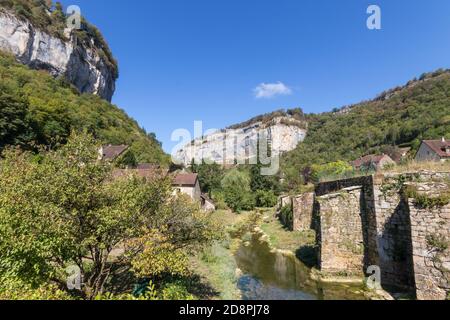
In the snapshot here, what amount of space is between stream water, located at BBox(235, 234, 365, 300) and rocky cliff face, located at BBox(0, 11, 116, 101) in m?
79.7

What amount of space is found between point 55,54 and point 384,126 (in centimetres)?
9886

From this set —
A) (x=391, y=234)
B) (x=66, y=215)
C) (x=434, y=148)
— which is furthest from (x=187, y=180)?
(x=434, y=148)

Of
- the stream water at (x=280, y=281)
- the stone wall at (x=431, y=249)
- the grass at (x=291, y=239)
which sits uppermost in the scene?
the stone wall at (x=431, y=249)

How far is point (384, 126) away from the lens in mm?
71625

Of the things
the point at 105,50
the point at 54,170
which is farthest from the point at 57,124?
the point at 105,50

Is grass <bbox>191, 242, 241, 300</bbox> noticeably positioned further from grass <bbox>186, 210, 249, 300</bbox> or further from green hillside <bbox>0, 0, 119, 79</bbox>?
green hillside <bbox>0, 0, 119, 79</bbox>

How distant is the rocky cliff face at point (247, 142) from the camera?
360ft

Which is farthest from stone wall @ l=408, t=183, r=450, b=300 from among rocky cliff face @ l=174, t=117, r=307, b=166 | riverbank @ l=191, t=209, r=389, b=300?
rocky cliff face @ l=174, t=117, r=307, b=166

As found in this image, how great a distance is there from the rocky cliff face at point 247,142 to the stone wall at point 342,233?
8075 cm

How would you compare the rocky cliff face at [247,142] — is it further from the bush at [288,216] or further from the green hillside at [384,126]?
the bush at [288,216]

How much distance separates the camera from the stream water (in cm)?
1001

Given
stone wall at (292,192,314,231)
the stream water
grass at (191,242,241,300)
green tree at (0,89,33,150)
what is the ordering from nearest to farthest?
the stream water → grass at (191,242,241,300) → stone wall at (292,192,314,231) → green tree at (0,89,33,150)

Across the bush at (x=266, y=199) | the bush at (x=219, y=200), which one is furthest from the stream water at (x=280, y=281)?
the bush at (x=266, y=199)
